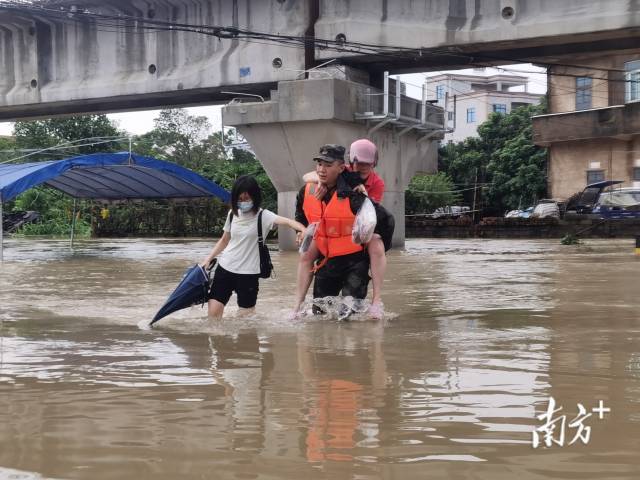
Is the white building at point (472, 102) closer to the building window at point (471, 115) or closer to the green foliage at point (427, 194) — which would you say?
the building window at point (471, 115)

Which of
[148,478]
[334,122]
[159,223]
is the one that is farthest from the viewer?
[159,223]

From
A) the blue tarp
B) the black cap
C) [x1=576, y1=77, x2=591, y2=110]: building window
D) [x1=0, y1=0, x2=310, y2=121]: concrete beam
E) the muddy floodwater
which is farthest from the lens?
[x1=576, y1=77, x2=591, y2=110]: building window

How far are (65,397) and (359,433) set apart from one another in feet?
5.49

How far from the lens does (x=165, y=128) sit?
5866 cm

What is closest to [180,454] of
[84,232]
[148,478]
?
[148,478]

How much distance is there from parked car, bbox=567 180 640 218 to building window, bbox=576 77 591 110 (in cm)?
671

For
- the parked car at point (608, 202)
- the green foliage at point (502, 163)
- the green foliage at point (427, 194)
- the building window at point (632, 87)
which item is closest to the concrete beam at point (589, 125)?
the building window at point (632, 87)

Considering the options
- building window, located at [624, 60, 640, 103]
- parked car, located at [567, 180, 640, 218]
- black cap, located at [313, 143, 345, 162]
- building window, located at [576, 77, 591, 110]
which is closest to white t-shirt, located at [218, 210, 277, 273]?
black cap, located at [313, 143, 345, 162]

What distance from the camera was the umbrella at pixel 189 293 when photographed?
716 centimetres

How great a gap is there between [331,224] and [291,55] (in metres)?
13.8

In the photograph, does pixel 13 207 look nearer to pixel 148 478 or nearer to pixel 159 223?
pixel 159 223

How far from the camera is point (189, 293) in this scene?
7.18 m

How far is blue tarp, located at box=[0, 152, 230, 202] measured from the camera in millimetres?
18797

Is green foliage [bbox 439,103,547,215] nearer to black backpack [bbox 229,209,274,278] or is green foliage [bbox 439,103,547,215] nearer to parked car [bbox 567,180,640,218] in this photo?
parked car [bbox 567,180,640,218]
